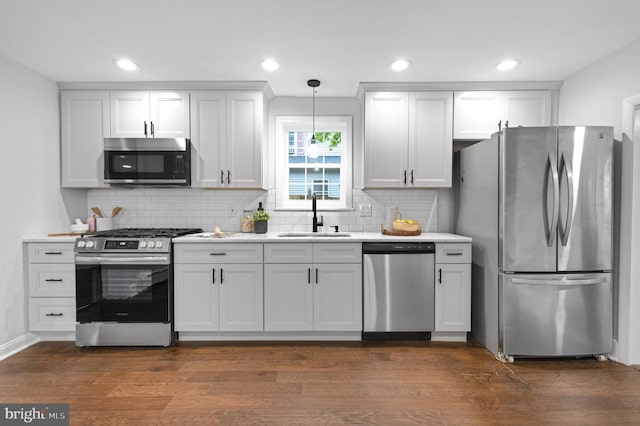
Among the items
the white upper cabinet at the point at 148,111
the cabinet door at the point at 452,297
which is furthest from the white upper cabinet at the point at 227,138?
the cabinet door at the point at 452,297

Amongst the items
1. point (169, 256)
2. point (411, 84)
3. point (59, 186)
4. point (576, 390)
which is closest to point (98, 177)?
point (59, 186)

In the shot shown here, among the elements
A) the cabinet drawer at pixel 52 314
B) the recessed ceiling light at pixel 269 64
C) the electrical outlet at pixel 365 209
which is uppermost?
the recessed ceiling light at pixel 269 64

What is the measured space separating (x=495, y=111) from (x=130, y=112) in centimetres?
381

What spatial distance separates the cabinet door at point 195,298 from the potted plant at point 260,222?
730 mm

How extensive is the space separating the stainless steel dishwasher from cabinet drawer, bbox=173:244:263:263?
1.05 m

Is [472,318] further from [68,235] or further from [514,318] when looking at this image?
[68,235]

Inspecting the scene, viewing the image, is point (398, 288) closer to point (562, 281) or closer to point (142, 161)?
point (562, 281)

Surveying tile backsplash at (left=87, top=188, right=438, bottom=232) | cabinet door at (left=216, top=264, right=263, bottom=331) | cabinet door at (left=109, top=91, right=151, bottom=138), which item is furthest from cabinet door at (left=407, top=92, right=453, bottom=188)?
cabinet door at (left=109, top=91, right=151, bottom=138)

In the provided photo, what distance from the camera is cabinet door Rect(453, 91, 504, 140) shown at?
11.1 feet

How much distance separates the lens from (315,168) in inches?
156

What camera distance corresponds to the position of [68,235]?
10.7 feet

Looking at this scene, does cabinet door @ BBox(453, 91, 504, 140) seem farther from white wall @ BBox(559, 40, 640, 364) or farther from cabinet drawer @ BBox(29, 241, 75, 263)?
cabinet drawer @ BBox(29, 241, 75, 263)

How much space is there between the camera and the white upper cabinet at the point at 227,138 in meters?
3.40
